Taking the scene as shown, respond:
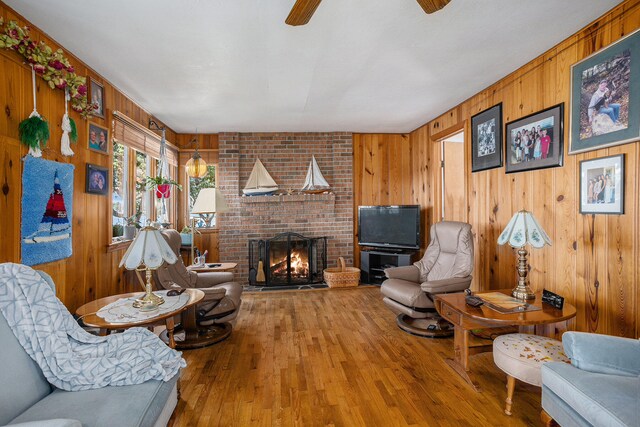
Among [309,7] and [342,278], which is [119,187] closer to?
[309,7]

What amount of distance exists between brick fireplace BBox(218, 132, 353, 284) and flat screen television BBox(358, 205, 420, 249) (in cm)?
29

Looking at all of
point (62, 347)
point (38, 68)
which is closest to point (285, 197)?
point (38, 68)

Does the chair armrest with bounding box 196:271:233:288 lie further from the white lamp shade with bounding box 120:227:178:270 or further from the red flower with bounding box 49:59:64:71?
the red flower with bounding box 49:59:64:71

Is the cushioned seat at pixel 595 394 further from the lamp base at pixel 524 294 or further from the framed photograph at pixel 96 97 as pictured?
the framed photograph at pixel 96 97

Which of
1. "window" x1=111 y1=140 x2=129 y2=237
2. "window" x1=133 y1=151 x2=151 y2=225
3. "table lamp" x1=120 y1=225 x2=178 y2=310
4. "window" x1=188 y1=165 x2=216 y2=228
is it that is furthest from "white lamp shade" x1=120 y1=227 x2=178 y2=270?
"window" x1=188 y1=165 x2=216 y2=228

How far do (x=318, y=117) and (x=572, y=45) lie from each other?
2762 mm

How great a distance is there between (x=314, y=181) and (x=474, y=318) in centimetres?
348

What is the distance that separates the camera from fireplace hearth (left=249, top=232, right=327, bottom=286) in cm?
500

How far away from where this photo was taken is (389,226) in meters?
4.95

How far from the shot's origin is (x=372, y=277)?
506 cm

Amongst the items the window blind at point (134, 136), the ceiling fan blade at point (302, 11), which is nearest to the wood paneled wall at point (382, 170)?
the window blind at point (134, 136)

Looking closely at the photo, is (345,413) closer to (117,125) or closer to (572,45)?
(572,45)

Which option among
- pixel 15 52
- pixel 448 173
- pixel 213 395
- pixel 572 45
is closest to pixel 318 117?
pixel 448 173

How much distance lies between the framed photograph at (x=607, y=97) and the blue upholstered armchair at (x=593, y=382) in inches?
50.5
